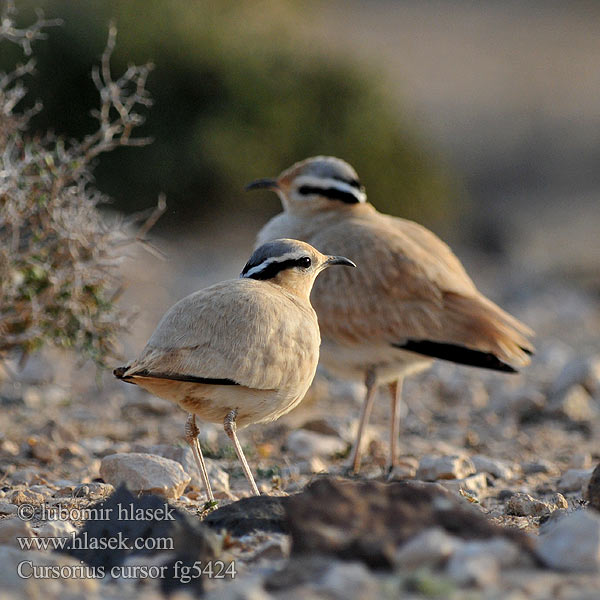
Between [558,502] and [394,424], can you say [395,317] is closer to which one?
[394,424]

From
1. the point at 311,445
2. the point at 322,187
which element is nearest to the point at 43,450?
the point at 311,445

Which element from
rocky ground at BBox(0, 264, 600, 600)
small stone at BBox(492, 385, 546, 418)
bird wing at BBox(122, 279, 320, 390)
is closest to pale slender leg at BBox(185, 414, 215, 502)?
rocky ground at BBox(0, 264, 600, 600)

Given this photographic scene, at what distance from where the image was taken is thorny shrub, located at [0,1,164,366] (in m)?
5.86

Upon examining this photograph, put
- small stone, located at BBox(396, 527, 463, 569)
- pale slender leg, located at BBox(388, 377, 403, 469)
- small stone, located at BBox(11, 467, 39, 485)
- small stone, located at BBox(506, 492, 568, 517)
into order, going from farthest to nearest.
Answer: pale slender leg, located at BBox(388, 377, 403, 469) → small stone, located at BBox(11, 467, 39, 485) → small stone, located at BBox(506, 492, 568, 517) → small stone, located at BBox(396, 527, 463, 569)

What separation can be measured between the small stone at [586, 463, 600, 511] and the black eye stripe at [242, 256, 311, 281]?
1656mm

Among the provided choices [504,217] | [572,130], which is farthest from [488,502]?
[572,130]

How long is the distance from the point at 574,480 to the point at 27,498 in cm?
A: 275

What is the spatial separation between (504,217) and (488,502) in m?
13.9

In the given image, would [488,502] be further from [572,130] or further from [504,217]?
[572,130]

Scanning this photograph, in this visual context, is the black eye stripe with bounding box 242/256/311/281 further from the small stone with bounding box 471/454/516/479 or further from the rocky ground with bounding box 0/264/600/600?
the small stone with bounding box 471/454/516/479

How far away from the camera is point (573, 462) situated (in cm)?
619

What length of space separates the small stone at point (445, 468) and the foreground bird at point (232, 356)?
3.60ft

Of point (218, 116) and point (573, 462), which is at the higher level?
point (218, 116)

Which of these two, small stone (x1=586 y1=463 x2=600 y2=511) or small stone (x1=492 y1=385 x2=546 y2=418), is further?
small stone (x1=492 y1=385 x2=546 y2=418)
